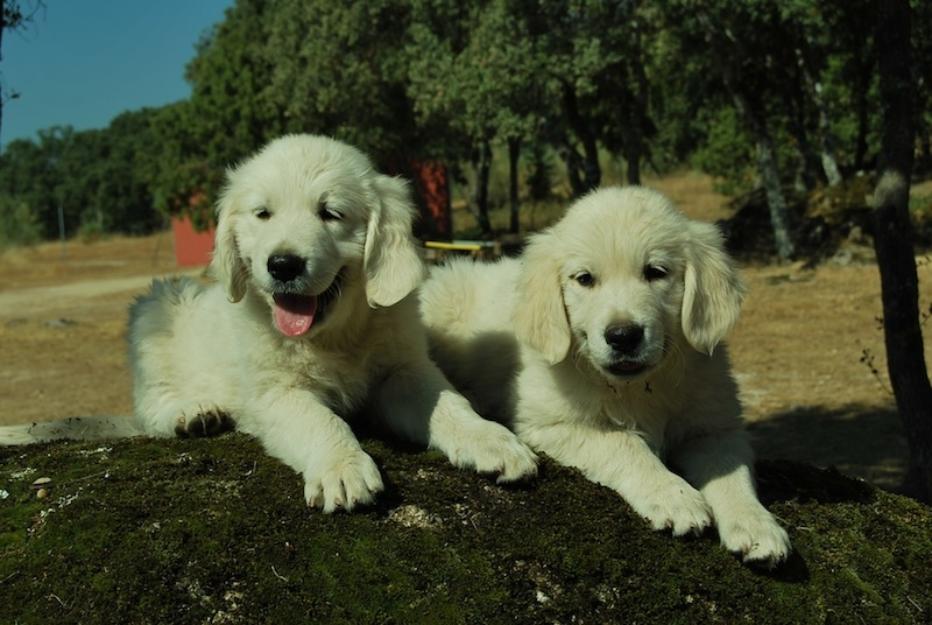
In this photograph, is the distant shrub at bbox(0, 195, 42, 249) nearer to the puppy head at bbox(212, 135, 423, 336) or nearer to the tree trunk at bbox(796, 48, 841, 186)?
the tree trunk at bbox(796, 48, 841, 186)

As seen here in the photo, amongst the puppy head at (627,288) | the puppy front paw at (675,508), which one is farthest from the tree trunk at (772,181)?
the puppy front paw at (675,508)

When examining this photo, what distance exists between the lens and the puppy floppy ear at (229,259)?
4863 millimetres

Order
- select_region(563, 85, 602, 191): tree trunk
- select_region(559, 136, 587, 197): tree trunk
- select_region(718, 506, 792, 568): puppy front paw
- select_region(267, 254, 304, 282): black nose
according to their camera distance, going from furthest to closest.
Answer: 1. select_region(559, 136, 587, 197): tree trunk
2. select_region(563, 85, 602, 191): tree trunk
3. select_region(267, 254, 304, 282): black nose
4. select_region(718, 506, 792, 568): puppy front paw

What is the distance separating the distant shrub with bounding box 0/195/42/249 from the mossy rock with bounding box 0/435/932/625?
6199cm

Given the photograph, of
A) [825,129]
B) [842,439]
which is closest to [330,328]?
[842,439]

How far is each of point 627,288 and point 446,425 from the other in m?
0.99

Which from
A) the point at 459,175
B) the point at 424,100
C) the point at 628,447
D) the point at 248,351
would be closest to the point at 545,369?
the point at 628,447

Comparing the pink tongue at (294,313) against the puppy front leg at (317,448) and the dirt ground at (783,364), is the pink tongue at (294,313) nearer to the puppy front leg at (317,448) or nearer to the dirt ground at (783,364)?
the puppy front leg at (317,448)

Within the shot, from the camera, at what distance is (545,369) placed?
4832 mm

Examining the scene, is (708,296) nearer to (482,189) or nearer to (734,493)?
(734,493)

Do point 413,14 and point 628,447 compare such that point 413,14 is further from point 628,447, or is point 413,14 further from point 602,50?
point 628,447

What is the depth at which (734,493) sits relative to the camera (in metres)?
4.11

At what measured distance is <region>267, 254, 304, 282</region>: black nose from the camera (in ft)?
14.3

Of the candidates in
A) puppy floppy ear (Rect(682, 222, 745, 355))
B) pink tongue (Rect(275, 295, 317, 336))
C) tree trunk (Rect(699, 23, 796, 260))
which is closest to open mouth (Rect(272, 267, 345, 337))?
pink tongue (Rect(275, 295, 317, 336))
